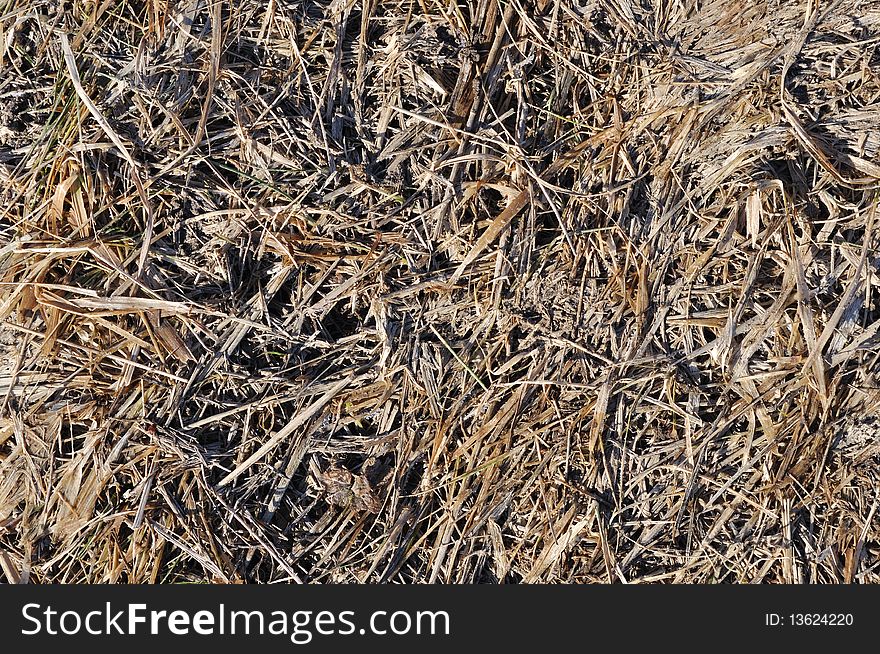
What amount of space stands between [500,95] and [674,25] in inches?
20.3

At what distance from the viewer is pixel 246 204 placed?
1847mm

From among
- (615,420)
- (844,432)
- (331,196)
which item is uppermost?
(331,196)

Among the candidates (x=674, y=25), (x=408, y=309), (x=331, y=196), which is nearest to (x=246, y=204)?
(x=331, y=196)

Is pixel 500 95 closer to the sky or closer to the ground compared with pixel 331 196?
closer to the sky

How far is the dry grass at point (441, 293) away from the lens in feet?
6.04

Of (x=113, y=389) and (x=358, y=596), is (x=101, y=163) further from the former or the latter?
(x=358, y=596)

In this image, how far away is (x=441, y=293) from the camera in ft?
6.12

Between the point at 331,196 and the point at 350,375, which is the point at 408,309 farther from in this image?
the point at 331,196

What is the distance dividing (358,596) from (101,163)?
4.42 feet

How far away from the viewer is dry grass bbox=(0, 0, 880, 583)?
6.04 ft

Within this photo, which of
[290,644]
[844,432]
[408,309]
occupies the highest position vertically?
[408,309]

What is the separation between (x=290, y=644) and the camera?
1.85 meters

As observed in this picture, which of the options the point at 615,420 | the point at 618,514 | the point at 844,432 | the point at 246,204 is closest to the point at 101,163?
the point at 246,204

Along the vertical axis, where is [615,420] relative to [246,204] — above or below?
below
